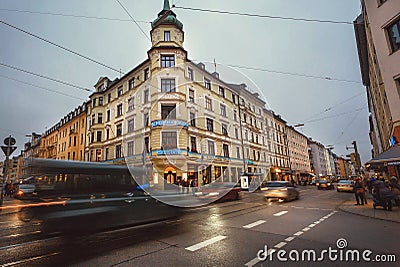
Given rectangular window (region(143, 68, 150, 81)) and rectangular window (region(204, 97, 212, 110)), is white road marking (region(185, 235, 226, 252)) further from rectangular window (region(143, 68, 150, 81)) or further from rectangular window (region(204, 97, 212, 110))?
rectangular window (region(143, 68, 150, 81))

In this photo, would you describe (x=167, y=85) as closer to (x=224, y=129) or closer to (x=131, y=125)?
(x=131, y=125)

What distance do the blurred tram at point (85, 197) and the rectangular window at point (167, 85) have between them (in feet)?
56.9

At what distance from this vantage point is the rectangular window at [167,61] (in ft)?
84.8

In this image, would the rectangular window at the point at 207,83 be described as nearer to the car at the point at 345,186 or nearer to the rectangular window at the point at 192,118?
the rectangular window at the point at 192,118

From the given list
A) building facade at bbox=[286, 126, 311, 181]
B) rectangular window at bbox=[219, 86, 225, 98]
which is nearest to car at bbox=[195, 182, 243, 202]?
rectangular window at bbox=[219, 86, 225, 98]

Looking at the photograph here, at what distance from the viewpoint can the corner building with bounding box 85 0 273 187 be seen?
77.9 feet

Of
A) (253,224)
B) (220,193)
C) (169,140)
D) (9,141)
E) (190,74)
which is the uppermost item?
(190,74)

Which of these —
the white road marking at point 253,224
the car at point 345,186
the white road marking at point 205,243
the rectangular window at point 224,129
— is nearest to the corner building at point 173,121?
the rectangular window at point 224,129

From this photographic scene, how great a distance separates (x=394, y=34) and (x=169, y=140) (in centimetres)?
1935

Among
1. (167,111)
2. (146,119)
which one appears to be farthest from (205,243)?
(146,119)

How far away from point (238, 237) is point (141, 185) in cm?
459

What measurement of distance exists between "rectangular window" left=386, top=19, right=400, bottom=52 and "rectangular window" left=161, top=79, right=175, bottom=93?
18729mm

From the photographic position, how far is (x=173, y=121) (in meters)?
23.9

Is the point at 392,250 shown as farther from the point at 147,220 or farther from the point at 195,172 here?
the point at 195,172
